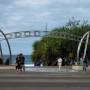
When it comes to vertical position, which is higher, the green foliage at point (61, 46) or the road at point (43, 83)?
the green foliage at point (61, 46)

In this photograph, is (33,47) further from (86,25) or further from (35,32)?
(35,32)

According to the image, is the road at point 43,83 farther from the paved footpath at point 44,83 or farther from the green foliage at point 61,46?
the green foliage at point 61,46

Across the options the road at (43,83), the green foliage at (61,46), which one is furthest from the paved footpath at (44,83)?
the green foliage at (61,46)

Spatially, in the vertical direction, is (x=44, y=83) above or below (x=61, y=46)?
below

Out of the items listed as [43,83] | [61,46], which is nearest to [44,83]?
[43,83]

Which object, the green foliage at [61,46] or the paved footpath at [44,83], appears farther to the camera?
the green foliage at [61,46]

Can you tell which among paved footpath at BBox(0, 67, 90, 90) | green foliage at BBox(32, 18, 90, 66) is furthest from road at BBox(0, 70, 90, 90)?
green foliage at BBox(32, 18, 90, 66)

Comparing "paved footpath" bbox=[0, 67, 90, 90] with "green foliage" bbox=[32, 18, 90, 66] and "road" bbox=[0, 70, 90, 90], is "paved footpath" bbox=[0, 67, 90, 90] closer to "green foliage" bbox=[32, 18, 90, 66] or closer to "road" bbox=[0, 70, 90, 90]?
"road" bbox=[0, 70, 90, 90]

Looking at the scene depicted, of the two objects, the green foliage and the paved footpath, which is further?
the green foliage

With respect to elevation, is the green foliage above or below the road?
above

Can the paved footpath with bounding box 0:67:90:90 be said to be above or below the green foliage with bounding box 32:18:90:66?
below

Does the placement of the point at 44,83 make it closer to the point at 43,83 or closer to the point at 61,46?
the point at 43,83

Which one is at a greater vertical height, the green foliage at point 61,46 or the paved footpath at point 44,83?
the green foliage at point 61,46

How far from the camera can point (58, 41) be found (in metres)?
104
